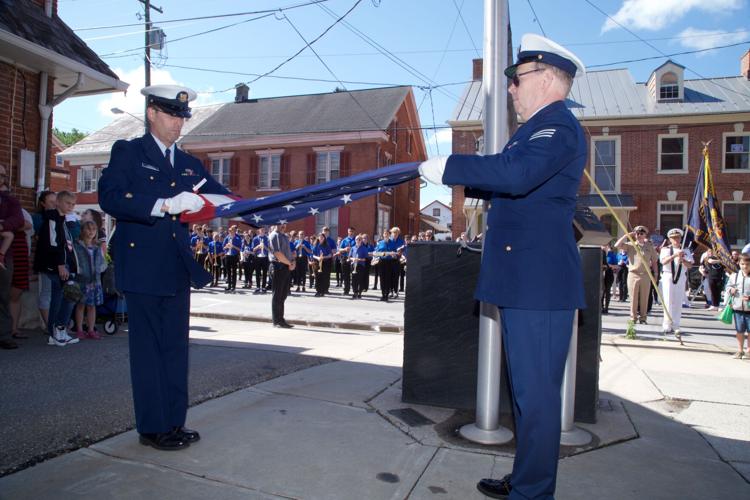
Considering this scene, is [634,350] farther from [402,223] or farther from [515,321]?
[402,223]

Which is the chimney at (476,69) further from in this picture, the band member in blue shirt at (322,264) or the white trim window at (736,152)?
the band member in blue shirt at (322,264)

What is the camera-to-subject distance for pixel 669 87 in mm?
26469

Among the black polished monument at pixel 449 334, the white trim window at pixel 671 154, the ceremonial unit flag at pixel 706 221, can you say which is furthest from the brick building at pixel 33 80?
the white trim window at pixel 671 154

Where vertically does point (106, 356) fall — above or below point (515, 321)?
below

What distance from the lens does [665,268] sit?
1029 cm

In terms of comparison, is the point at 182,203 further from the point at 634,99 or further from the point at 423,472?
the point at 634,99

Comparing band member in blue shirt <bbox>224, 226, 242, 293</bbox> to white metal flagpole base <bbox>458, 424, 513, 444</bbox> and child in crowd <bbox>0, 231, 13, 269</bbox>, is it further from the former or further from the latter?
white metal flagpole base <bbox>458, 424, 513, 444</bbox>

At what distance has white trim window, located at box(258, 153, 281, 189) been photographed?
34.4 meters

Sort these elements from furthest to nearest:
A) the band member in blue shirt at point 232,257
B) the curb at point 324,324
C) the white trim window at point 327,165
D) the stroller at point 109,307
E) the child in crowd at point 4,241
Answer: the white trim window at point 327,165 → the band member in blue shirt at point 232,257 → the curb at point 324,324 → the stroller at point 109,307 → the child in crowd at point 4,241

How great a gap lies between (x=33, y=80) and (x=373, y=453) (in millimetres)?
7771

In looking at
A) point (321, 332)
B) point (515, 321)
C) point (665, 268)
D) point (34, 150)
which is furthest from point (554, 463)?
point (665, 268)

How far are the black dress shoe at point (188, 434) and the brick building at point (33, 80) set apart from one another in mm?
6026

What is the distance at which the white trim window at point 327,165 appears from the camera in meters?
33.0

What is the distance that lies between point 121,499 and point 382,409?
204 centimetres
